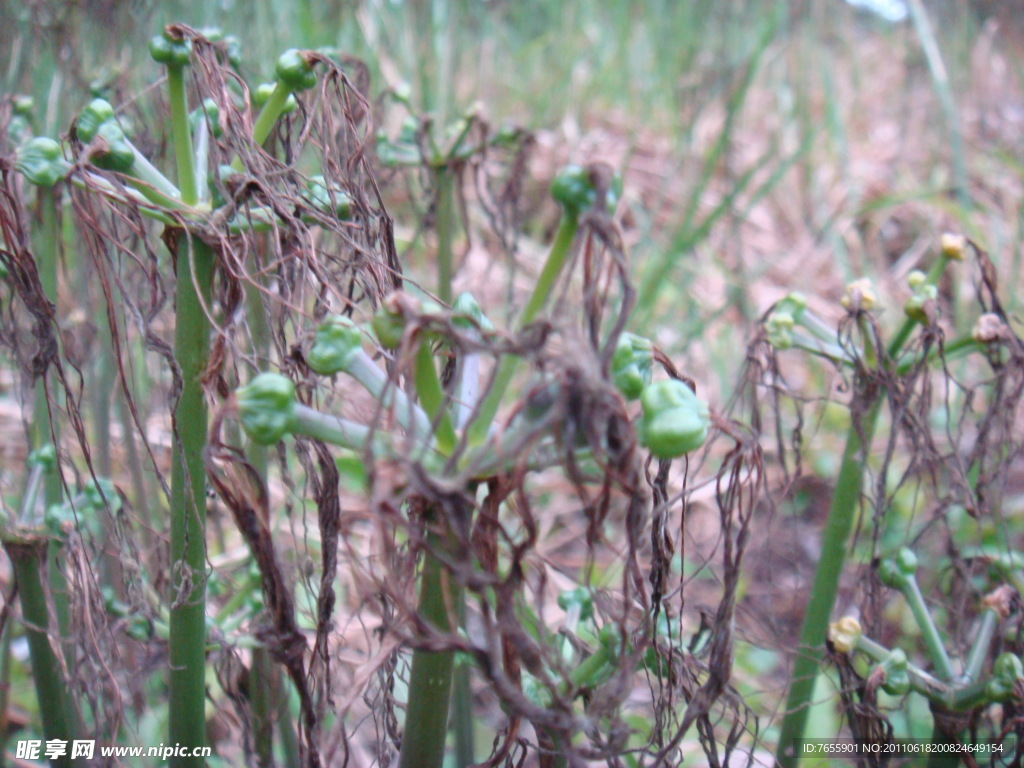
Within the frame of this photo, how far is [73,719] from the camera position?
93cm

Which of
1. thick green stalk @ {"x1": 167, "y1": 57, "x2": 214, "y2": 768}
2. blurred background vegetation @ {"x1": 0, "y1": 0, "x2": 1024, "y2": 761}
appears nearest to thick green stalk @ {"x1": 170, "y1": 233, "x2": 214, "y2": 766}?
thick green stalk @ {"x1": 167, "y1": 57, "x2": 214, "y2": 768}

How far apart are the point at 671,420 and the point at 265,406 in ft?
0.71

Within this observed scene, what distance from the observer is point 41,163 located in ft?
1.98

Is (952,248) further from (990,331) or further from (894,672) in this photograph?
(894,672)

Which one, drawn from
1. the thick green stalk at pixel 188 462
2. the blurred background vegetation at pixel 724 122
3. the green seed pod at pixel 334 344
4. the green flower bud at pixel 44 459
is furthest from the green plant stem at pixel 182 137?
the blurred background vegetation at pixel 724 122

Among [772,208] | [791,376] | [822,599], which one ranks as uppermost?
[772,208]

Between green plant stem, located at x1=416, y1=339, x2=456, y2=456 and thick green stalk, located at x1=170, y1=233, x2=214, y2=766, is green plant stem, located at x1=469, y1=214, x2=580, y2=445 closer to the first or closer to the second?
green plant stem, located at x1=416, y1=339, x2=456, y2=456

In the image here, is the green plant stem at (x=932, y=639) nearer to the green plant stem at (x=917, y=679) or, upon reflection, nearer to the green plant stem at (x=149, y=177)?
the green plant stem at (x=917, y=679)

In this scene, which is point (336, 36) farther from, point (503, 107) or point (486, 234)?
point (503, 107)

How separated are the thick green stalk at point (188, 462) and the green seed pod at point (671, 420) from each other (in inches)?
12.0

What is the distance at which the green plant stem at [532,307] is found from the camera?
421 mm

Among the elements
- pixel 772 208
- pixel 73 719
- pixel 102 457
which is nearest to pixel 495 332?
pixel 73 719

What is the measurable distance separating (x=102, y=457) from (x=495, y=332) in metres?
0.96

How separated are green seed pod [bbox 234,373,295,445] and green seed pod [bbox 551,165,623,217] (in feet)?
0.57
